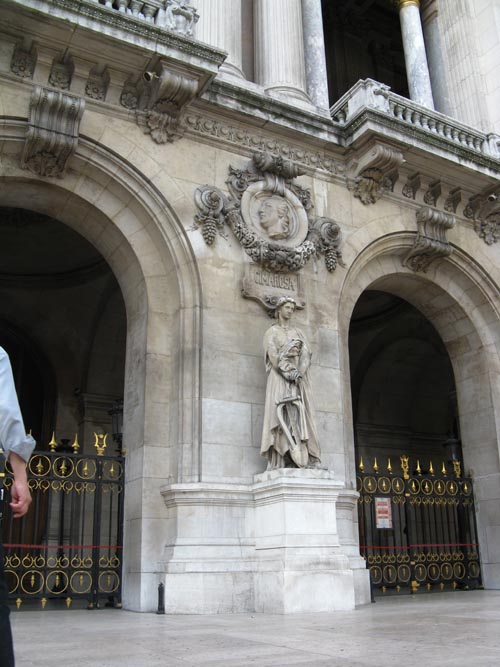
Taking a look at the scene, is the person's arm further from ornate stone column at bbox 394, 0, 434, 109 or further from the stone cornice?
ornate stone column at bbox 394, 0, 434, 109

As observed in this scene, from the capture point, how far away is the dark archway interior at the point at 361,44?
74.3ft

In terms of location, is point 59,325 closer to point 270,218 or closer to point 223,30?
point 270,218

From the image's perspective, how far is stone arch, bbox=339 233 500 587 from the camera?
14742 millimetres

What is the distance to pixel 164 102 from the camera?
12.1 m

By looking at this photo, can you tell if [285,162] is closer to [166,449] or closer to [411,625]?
[166,449]

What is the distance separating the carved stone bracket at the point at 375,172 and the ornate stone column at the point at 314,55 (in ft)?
5.49

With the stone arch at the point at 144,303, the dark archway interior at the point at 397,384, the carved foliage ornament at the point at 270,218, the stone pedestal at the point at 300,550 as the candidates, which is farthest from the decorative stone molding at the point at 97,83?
the dark archway interior at the point at 397,384

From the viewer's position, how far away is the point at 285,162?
1303 centimetres

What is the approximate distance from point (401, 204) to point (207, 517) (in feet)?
25.9

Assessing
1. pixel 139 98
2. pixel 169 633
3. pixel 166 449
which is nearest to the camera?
pixel 169 633

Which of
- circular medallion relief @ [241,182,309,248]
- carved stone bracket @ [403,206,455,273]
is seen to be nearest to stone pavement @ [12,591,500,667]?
circular medallion relief @ [241,182,309,248]

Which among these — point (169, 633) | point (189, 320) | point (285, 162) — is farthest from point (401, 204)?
point (169, 633)

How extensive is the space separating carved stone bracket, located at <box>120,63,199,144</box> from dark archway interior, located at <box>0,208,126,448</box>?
262 inches

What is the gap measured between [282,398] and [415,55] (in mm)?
10554
